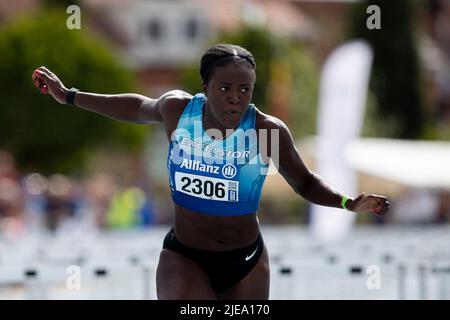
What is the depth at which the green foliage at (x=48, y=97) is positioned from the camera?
38531mm

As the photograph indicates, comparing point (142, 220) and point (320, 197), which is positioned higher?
point (320, 197)

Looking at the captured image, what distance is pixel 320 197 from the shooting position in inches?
227

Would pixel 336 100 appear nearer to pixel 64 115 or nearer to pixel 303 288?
pixel 303 288

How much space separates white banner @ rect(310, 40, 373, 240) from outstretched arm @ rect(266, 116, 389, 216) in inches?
471

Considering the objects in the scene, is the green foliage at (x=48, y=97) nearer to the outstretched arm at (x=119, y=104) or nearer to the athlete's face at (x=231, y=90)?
the outstretched arm at (x=119, y=104)


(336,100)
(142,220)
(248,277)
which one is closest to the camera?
(248,277)

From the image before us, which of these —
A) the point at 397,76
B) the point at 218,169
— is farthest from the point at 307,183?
the point at 397,76

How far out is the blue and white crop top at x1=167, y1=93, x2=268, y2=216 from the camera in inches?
220

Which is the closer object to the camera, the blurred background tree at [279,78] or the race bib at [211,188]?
the race bib at [211,188]

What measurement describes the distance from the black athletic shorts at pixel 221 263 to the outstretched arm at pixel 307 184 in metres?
0.44

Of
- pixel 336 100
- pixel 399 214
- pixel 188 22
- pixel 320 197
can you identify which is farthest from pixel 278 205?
pixel 320 197

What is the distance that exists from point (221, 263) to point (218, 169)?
1.46ft

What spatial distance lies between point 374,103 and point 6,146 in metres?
26.5

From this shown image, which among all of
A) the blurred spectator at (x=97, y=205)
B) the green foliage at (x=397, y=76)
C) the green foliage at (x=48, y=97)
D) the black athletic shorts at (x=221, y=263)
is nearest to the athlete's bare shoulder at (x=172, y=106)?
the black athletic shorts at (x=221, y=263)
